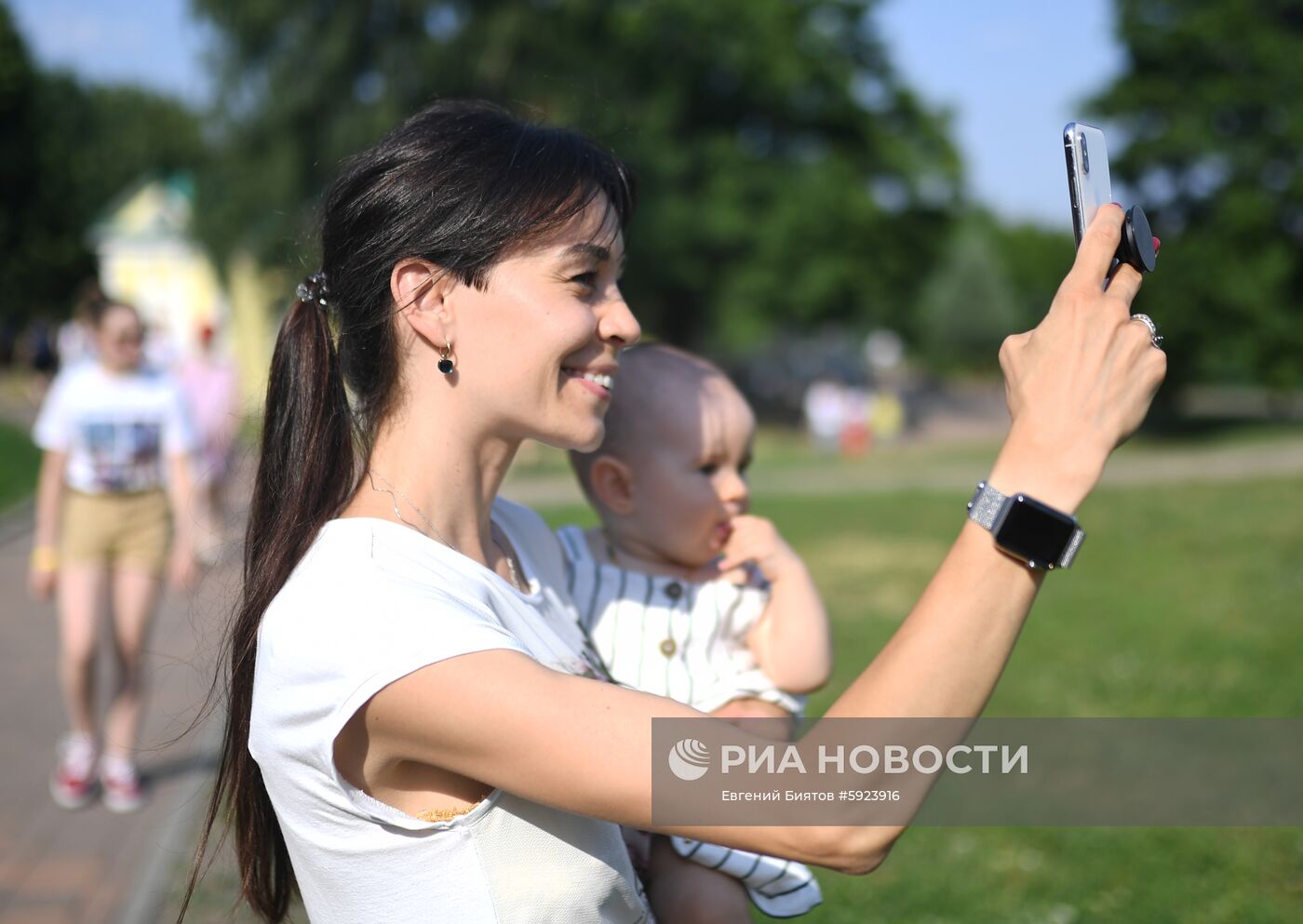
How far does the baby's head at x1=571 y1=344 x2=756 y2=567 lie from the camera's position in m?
2.40

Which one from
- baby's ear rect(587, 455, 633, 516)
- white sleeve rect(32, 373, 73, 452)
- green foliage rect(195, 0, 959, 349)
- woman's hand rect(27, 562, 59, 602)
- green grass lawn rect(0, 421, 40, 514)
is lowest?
green grass lawn rect(0, 421, 40, 514)

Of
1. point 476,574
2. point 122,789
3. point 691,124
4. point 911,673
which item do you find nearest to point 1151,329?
point 911,673

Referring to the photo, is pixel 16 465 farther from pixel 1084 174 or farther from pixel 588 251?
pixel 1084 174

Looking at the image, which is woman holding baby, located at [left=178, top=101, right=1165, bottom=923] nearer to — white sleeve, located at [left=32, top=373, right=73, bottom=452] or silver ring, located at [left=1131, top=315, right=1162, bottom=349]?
silver ring, located at [left=1131, top=315, right=1162, bottom=349]

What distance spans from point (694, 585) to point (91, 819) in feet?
14.2

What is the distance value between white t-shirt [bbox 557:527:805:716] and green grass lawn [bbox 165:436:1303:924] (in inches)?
100

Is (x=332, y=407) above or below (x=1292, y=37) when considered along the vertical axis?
below

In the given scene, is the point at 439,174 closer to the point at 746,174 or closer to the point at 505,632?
the point at 505,632

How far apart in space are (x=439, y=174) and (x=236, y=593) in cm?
74

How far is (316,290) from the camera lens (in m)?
2.00

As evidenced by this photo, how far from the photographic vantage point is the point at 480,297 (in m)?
1.78

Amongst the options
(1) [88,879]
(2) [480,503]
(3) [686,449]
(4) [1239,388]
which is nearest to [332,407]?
(2) [480,503]

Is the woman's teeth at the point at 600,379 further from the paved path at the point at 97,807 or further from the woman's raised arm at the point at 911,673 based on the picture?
the paved path at the point at 97,807

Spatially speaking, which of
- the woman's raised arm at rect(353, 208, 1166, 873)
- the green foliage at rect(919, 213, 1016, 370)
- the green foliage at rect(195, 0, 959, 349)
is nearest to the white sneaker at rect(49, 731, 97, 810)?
the woman's raised arm at rect(353, 208, 1166, 873)
